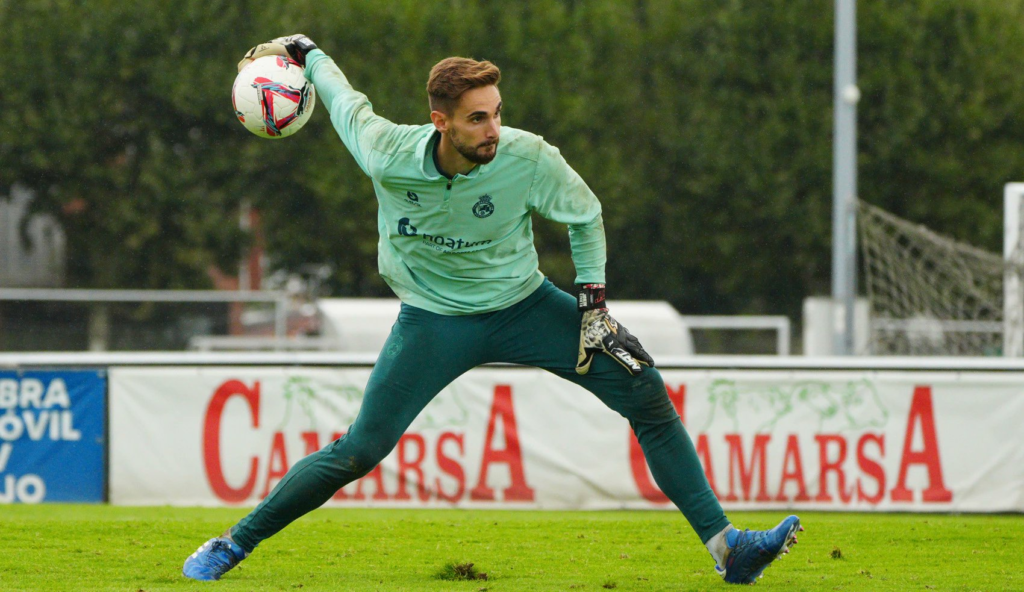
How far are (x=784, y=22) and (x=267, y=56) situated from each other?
26.5 m

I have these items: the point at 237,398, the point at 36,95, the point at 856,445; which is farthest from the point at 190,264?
the point at 856,445

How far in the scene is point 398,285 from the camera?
5234mm

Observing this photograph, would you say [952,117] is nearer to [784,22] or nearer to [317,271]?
[784,22]

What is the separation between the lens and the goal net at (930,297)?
1584 cm

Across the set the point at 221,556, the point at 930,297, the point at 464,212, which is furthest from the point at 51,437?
the point at 930,297

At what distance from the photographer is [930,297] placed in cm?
1714

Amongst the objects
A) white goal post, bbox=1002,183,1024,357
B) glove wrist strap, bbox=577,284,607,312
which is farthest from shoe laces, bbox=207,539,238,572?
white goal post, bbox=1002,183,1024,357

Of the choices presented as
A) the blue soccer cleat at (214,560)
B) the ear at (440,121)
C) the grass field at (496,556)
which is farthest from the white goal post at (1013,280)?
the blue soccer cleat at (214,560)

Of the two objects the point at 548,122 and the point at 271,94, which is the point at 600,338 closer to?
the point at 271,94

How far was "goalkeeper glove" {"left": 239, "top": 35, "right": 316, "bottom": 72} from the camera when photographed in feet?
18.1

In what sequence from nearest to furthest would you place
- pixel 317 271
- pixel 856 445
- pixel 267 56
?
pixel 267 56, pixel 856 445, pixel 317 271

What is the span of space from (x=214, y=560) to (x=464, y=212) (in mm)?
1726

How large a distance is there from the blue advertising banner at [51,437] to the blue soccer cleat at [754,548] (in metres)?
6.35

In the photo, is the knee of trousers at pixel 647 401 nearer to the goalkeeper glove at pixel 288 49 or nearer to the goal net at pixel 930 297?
the goalkeeper glove at pixel 288 49
